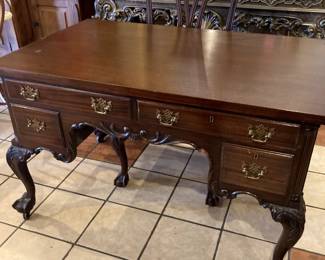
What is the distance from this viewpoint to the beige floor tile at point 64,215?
1.54m

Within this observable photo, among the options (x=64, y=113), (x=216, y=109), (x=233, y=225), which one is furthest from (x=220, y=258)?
(x=64, y=113)

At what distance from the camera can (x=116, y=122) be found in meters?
1.21

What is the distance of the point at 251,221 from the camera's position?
1583 millimetres

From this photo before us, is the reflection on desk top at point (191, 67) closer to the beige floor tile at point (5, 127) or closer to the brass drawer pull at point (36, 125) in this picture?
the brass drawer pull at point (36, 125)

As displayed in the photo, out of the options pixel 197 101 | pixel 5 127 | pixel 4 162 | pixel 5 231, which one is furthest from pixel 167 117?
pixel 5 127

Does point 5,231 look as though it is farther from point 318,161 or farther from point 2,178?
point 318,161

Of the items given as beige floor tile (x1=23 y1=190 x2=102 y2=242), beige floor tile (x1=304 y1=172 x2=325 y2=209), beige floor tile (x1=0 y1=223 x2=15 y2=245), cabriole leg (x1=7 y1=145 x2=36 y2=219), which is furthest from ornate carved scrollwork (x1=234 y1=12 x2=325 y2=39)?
beige floor tile (x1=0 y1=223 x2=15 y2=245)

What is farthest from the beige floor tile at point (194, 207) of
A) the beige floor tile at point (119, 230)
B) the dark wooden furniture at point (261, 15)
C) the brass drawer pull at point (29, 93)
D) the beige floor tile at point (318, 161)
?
the dark wooden furniture at point (261, 15)

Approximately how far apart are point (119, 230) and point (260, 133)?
33.0 inches

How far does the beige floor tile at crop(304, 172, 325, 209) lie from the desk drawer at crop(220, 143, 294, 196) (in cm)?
68

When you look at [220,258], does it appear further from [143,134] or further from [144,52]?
[144,52]

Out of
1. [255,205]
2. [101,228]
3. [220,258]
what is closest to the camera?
[220,258]

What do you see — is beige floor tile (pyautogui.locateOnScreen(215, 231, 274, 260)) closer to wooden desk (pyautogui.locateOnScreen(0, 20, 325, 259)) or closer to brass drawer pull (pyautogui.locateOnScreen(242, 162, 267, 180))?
wooden desk (pyautogui.locateOnScreen(0, 20, 325, 259))

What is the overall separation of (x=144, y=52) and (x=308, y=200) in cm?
109
